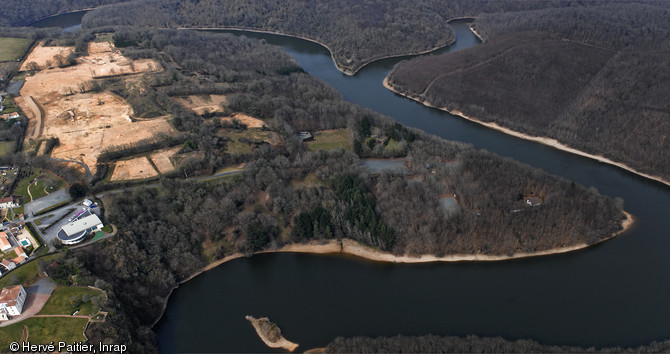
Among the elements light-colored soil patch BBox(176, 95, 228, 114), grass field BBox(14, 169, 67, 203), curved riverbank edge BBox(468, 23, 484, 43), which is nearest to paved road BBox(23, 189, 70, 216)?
grass field BBox(14, 169, 67, 203)

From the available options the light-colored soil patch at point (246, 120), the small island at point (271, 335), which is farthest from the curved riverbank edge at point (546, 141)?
the small island at point (271, 335)

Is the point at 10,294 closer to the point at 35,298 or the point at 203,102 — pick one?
the point at 35,298

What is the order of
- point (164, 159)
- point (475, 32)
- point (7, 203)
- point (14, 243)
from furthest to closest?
point (475, 32), point (164, 159), point (7, 203), point (14, 243)

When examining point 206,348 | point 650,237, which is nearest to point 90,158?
point 206,348

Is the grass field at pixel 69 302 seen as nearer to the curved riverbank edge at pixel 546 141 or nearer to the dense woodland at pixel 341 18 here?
the curved riverbank edge at pixel 546 141

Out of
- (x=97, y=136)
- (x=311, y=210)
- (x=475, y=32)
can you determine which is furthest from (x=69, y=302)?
(x=475, y=32)
